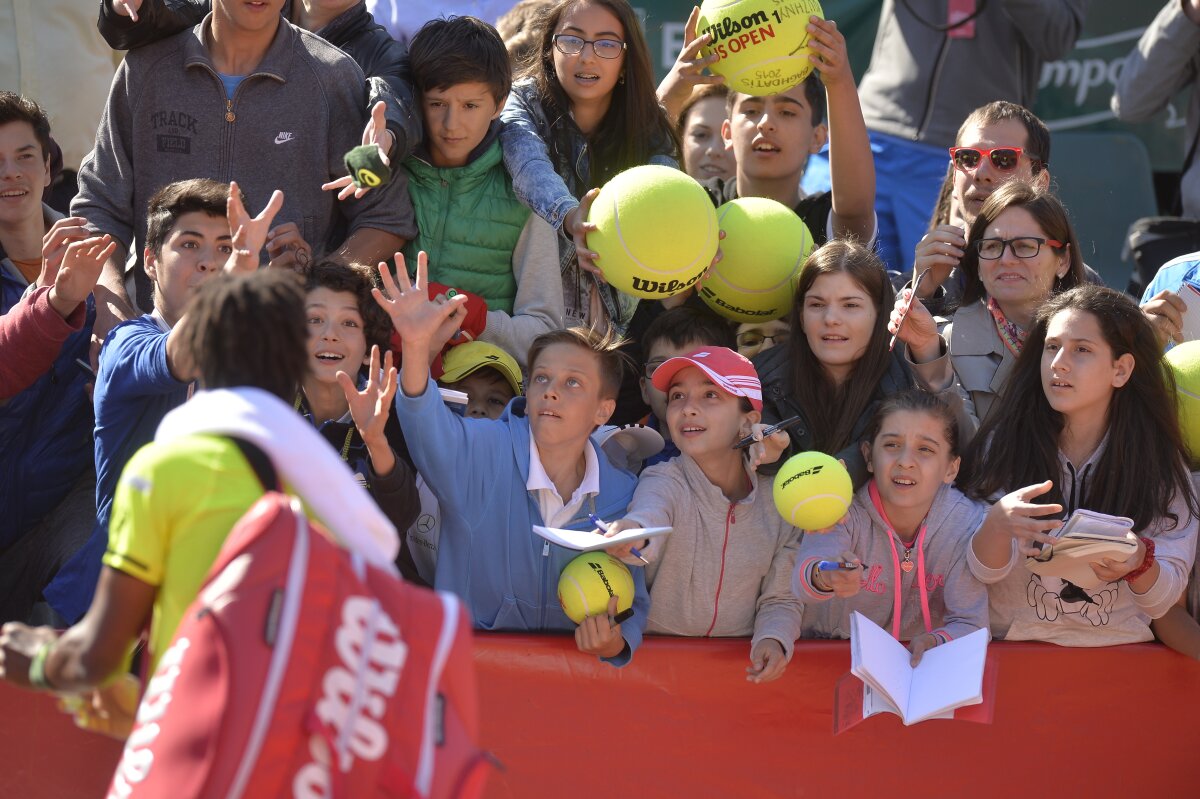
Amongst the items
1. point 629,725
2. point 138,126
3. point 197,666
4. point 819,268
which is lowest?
point 629,725

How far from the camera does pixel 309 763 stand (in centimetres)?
257

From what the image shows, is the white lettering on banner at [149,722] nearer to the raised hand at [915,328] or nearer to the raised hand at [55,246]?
the raised hand at [55,246]

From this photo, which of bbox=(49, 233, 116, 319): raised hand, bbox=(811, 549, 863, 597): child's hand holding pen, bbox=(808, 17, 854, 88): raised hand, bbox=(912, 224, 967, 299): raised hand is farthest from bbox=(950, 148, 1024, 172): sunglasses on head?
bbox=(49, 233, 116, 319): raised hand

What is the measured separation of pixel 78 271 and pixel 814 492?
218 centimetres

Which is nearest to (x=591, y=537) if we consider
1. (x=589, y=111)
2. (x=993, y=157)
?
(x=589, y=111)

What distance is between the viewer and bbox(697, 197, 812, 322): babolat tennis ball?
4902mm

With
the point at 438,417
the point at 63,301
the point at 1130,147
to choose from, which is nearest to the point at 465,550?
the point at 438,417

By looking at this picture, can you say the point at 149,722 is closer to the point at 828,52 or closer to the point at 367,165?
the point at 367,165

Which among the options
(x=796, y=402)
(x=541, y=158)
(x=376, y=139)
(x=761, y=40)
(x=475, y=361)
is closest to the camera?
(x=376, y=139)

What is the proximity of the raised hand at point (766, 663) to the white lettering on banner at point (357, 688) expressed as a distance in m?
1.69

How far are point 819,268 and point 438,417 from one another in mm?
1421

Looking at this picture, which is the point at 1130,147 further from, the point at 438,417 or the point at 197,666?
the point at 197,666

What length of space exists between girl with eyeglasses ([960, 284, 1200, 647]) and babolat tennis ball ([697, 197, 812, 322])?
0.82 meters

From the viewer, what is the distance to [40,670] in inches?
107
